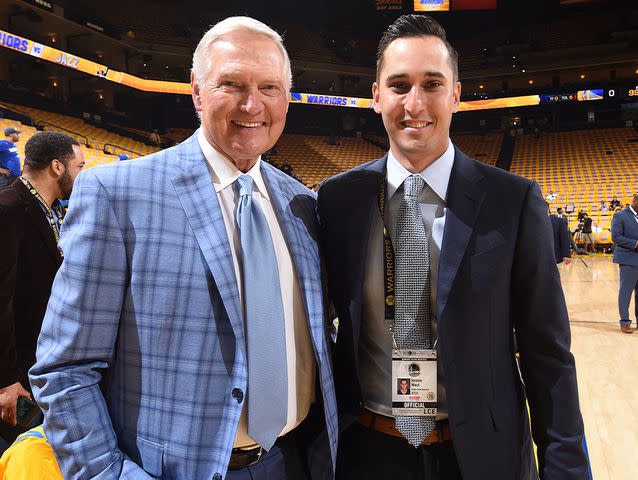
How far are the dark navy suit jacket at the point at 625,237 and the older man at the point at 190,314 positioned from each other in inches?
235

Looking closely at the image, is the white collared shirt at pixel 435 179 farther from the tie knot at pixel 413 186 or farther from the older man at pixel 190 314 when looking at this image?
the older man at pixel 190 314

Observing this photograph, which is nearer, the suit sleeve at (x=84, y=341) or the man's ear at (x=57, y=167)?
the suit sleeve at (x=84, y=341)

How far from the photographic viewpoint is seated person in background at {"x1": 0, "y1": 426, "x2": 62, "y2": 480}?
3.66 feet

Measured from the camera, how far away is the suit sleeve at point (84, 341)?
3.22 feet

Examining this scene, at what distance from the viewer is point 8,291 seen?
207 centimetres

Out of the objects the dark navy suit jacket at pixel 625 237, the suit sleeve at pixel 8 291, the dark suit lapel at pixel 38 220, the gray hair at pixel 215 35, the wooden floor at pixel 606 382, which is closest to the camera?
the gray hair at pixel 215 35

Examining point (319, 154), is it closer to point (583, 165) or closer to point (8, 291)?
point (583, 165)

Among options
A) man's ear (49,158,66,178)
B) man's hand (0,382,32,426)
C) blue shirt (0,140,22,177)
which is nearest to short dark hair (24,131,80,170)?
man's ear (49,158,66,178)

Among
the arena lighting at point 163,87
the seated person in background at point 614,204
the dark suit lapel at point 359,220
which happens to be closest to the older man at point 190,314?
the dark suit lapel at point 359,220

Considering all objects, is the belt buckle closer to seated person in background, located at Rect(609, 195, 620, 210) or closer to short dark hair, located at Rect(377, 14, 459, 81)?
short dark hair, located at Rect(377, 14, 459, 81)

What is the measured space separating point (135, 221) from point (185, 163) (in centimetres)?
21

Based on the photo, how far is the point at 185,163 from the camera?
1.22m

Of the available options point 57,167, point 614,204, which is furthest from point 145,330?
point 614,204

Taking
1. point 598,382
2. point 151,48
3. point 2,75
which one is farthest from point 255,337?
point 151,48
